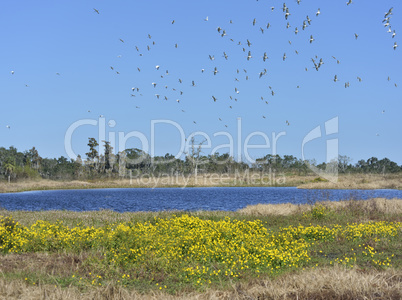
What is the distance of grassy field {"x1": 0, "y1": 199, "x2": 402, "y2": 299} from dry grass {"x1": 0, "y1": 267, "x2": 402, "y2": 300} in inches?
0.8

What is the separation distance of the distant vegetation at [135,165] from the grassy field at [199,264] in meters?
97.4

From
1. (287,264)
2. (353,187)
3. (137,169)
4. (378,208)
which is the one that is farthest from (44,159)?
(287,264)

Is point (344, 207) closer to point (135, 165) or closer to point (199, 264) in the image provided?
point (199, 264)

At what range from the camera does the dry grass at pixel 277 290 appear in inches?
339

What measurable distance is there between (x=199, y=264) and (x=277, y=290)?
130 inches

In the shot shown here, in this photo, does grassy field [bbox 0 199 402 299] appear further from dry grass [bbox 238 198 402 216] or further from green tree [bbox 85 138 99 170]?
green tree [bbox 85 138 99 170]

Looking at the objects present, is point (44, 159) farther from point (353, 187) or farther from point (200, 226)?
point (200, 226)

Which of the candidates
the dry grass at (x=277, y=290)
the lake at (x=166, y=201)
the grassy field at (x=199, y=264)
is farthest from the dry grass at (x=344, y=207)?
the dry grass at (x=277, y=290)

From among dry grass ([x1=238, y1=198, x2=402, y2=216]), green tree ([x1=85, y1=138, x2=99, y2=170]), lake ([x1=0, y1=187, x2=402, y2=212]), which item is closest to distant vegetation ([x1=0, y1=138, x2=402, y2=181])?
green tree ([x1=85, y1=138, x2=99, y2=170])

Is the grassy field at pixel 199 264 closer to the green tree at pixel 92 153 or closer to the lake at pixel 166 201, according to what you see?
the lake at pixel 166 201

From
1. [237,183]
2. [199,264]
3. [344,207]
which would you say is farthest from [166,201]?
[237,183]

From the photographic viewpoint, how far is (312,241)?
1548cm

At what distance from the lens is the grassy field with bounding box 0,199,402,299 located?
8.95 m

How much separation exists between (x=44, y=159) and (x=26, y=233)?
434 ft
